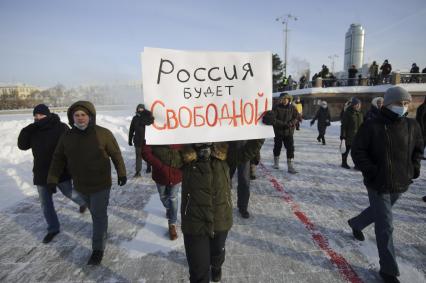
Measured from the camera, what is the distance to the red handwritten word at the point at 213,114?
227 centimetres

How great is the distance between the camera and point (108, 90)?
81.9 metres

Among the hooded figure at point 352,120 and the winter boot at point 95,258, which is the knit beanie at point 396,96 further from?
the hooded figure at point 352,120

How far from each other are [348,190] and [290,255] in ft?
10.0

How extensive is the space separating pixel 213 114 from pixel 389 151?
184cm

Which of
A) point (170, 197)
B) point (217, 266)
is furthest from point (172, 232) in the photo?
point (217, 266)

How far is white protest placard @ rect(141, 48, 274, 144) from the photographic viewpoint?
224cm

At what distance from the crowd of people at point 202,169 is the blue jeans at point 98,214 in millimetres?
11

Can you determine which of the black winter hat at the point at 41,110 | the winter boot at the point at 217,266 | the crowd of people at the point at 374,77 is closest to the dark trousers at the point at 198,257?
the winter boot at the point at 217,266

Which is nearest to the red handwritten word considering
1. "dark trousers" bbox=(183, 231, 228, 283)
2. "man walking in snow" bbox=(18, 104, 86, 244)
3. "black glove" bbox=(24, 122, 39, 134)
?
"dark trousers" bbox=(183, 231, 228, 283)

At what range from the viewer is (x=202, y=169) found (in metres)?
2.30

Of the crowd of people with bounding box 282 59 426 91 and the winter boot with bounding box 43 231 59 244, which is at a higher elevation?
the crowd of people with bounding box 282 59 426 91

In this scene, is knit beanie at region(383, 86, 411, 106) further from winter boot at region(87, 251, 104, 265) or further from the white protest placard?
winter boot at region(87, 251, 104, 265)

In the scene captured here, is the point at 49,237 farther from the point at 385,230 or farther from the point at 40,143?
the point at 385,230

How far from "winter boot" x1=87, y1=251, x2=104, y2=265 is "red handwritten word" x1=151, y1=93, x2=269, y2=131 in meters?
2.02
